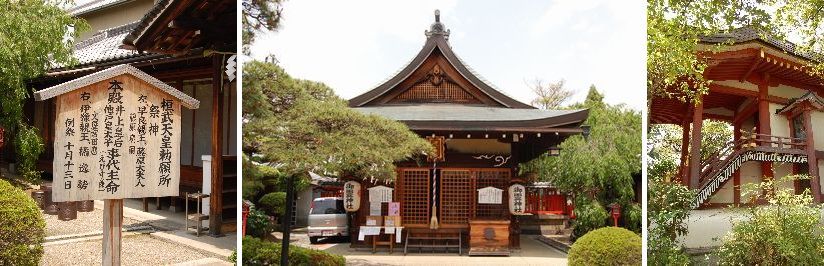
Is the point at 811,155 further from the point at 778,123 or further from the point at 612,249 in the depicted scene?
the point at 612,249

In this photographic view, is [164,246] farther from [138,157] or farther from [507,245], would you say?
[507,245]

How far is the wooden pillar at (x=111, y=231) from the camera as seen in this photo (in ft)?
9.13

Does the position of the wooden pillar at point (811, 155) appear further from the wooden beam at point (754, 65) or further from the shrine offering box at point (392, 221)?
the shrine offering box at point (392, 221)

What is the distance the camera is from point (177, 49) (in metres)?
4.26

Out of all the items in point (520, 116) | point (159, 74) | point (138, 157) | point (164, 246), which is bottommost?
point (164, 246)

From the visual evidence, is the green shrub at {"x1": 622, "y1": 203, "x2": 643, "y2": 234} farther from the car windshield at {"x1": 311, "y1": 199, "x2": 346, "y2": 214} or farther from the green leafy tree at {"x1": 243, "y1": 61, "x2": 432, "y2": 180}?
the car windshield at {"x1": 311, "y1": 199, "x2": 346, "y2": 214}

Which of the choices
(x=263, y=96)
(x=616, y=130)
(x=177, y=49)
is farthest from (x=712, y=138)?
(x=177, y=49)

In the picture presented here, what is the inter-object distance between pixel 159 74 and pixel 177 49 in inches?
63.9

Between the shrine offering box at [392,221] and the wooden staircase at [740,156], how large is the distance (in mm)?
1656

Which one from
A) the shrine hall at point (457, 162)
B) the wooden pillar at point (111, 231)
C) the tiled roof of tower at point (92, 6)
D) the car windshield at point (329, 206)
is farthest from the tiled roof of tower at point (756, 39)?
the tiled roof of tower at point (92, 6)

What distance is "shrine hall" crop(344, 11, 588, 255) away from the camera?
311 centimetres

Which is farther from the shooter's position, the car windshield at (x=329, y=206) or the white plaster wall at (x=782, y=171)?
the white plaster wall at (x=782, y=171)

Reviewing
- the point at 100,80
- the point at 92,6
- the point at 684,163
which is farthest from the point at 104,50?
the point at 684,163

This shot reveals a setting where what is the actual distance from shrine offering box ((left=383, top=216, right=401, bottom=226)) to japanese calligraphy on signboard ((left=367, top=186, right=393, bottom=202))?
0.34 feet
